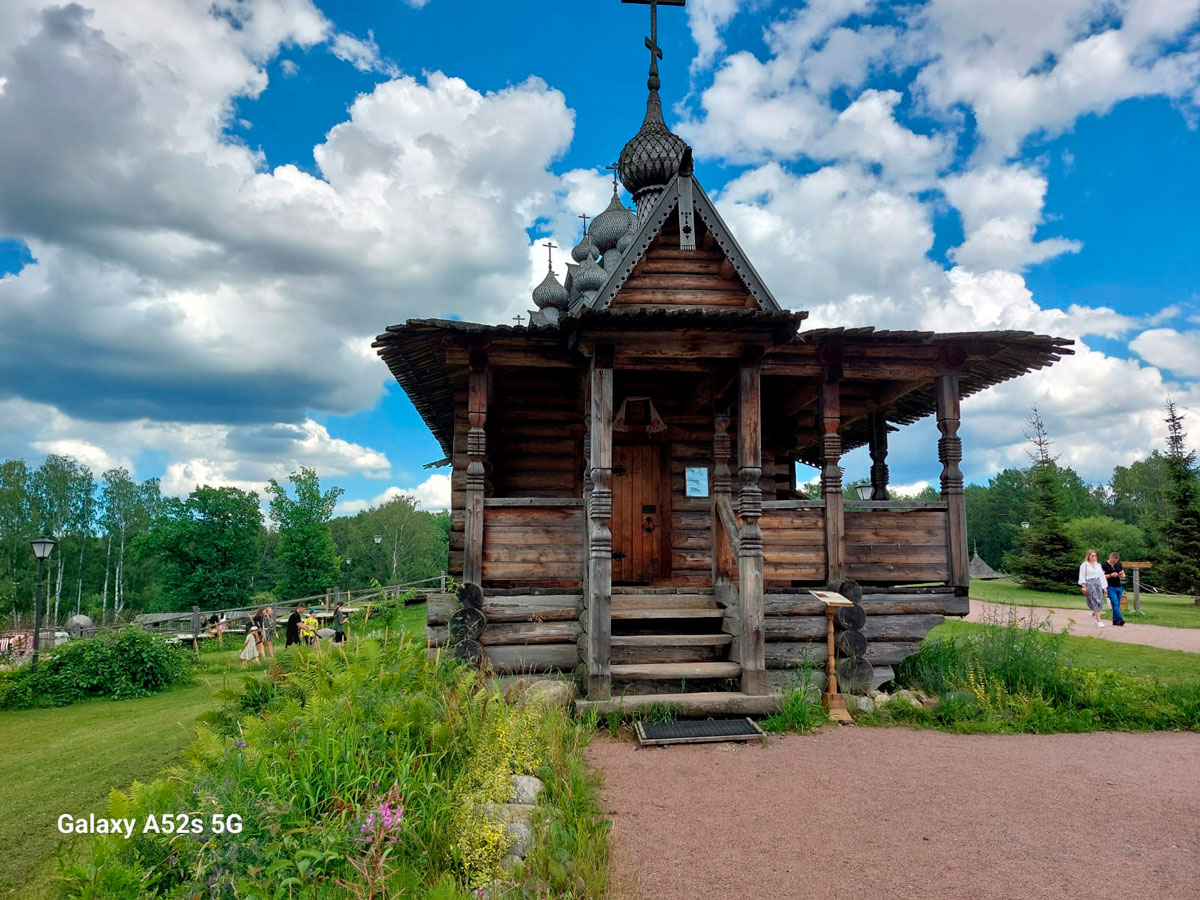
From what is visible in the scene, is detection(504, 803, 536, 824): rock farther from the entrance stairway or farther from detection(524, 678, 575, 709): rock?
the entrance stairway

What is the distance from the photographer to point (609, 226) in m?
16.7

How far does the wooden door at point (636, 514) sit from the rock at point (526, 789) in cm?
613

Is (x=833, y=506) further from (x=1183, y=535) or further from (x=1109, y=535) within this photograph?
(x=1109, y=535)

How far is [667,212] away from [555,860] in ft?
24.2

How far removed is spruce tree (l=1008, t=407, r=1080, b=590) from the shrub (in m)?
31.7

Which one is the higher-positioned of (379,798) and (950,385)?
(950,385)

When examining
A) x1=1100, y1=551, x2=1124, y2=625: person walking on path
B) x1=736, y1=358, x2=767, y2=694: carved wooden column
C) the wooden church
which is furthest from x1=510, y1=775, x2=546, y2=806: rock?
x1=1100, y1=551, x2=1124, y2=625: person walking on path

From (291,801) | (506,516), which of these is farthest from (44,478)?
(291,801)

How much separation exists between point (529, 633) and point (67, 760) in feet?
18.5

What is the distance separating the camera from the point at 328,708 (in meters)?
4.73

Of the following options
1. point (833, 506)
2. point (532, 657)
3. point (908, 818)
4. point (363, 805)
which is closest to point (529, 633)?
point (532, 657)

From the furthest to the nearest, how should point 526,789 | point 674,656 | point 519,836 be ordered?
point 674,656 → point 526,789 → point 519,836

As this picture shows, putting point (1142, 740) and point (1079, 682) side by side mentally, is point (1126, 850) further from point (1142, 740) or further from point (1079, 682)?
point (1079, 682)

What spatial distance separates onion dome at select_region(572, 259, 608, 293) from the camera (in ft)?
51.8
